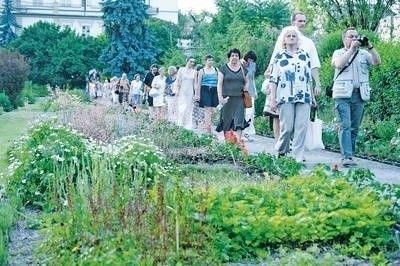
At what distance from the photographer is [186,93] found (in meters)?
20.9

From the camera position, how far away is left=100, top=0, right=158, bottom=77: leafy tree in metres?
60.6

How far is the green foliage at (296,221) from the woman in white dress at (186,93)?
14089mm

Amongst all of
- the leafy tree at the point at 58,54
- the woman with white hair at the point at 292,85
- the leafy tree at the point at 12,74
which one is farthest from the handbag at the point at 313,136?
the leafy tree at the point at 58,54

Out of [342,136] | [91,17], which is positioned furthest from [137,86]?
[91,17]

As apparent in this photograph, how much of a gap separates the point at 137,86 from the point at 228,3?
55.7ft

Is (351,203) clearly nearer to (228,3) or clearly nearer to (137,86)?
(137,86)

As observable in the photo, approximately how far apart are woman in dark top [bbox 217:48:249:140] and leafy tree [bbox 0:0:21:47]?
6552 centimetres

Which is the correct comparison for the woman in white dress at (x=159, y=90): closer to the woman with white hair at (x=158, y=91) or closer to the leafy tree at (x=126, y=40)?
the woman with white hair at (x=158, y=91)

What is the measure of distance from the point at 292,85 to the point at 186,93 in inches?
400

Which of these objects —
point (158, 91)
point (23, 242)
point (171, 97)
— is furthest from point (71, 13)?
point (23, 242)

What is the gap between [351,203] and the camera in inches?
254

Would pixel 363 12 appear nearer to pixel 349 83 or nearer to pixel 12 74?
pixel 12 74

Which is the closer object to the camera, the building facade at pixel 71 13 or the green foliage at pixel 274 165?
the green foliage at pixel 274 165

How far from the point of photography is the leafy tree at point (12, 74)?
3469 centimetres
